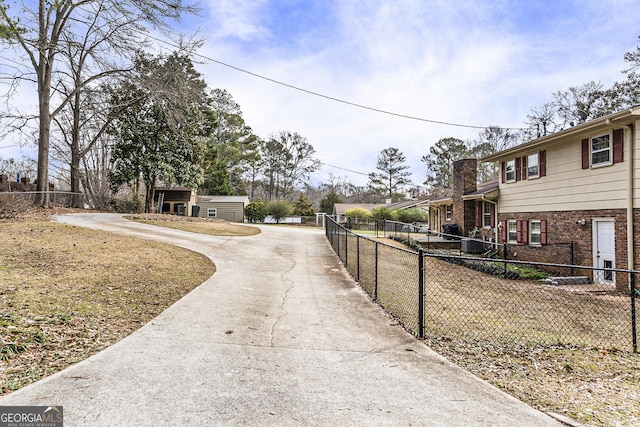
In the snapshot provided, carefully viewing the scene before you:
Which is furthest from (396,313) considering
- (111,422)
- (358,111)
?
(358,111)

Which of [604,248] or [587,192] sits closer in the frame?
[604,248]

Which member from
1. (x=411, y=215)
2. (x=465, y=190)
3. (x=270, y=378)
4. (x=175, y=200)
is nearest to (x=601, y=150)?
(x=465, y=190)

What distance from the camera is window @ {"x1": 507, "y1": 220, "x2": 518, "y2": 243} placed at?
16.2 metres

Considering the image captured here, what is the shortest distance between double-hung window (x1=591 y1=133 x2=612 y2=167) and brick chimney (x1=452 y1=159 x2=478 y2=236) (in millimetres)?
8205

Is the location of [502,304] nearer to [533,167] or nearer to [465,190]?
[533,167]

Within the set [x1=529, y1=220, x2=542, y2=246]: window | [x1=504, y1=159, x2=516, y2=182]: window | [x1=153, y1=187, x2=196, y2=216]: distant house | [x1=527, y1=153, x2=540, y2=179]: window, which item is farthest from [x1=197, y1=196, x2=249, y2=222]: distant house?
[x1=529, y1=220, x2=542, y2=246]: window

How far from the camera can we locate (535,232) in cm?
1497

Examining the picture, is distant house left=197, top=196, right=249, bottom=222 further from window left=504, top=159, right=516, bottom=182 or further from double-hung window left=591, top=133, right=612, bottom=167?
double-hung window left=591, top=133, right=612, bottom=167

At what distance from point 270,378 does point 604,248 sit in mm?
12423

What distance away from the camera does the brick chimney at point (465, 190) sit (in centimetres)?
2003

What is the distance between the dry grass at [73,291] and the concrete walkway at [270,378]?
36cm

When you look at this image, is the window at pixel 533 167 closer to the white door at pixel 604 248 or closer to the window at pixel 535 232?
the window at pixel 535 232

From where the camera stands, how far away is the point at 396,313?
6.20 metres

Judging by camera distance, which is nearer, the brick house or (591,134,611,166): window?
the brick house
